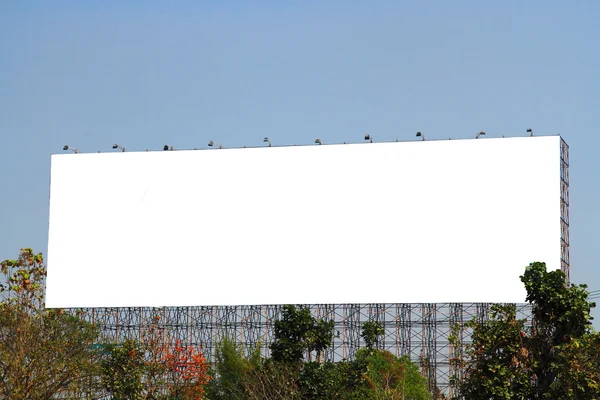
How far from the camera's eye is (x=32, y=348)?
88.7 ft

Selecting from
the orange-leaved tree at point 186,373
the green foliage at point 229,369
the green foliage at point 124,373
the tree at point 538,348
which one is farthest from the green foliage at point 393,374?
the tree at point 538,348

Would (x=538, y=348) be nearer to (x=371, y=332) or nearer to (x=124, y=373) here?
(x=124, y=373)

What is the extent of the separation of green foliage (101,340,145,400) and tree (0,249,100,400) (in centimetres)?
875

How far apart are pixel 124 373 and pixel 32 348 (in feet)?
40.3

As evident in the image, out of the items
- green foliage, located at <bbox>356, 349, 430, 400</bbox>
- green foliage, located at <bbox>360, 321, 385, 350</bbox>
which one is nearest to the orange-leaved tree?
green foliage, located at <bbox>356, 349, 430, 400</bbox>

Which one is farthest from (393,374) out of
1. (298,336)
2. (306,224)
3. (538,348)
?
(538,348)

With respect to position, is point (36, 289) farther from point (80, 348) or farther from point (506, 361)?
point (506, 361)

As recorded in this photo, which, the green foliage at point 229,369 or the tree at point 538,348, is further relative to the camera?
the green foliage at point 229,369

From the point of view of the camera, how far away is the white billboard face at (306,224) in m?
49.4

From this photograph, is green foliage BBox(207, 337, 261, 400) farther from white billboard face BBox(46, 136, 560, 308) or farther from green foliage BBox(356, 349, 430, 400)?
green foliage BBox(356, 349, 430, 400)

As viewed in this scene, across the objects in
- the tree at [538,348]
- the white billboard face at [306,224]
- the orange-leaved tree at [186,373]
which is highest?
the white billboard face at [306,224]

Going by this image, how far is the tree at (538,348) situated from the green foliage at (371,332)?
2925cm

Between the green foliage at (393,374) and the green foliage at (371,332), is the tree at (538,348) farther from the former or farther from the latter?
the green foliage at (371,332)

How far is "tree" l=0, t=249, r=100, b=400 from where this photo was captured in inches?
1041
